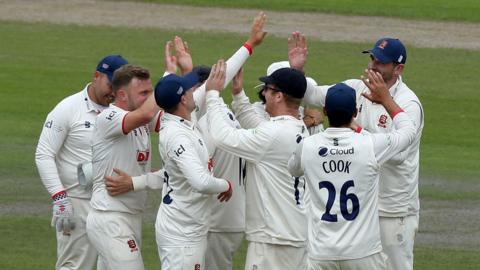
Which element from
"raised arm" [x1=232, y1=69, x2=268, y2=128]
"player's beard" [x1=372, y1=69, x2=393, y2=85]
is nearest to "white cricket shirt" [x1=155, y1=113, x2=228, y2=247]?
"raised arm" [x1=232, y1=69, x2=268, y2=128]

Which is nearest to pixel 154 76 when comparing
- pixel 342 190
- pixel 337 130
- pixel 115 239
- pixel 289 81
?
pixel 115 239

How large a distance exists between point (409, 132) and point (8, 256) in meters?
5.11

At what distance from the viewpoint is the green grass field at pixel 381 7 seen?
95.6 ft

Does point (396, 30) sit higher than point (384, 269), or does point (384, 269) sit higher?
point (396, 30)

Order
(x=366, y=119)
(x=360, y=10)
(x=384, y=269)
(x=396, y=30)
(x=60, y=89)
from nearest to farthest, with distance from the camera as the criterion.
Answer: (x=384, y=269) → (x=366, y=119) → (x=60, y=89) → (x=396, y=30) → (x=360, y=10)

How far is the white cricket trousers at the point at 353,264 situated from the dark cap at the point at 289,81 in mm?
1337

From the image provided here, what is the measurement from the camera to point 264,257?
10.0 meters

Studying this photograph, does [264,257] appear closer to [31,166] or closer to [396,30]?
[31,166]

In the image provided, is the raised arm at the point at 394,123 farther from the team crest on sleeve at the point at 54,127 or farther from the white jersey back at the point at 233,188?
the team crest on sleeve at the point at 54,127

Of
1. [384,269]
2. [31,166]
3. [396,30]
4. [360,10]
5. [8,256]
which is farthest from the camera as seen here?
[360,10]

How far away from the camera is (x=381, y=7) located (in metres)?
29.9

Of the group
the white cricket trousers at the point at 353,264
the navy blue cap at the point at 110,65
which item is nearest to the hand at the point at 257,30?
the navy blue cap at the point at 110,65

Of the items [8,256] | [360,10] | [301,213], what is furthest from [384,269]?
[360,10]

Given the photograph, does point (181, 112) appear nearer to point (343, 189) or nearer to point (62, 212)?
point (343, 189)
